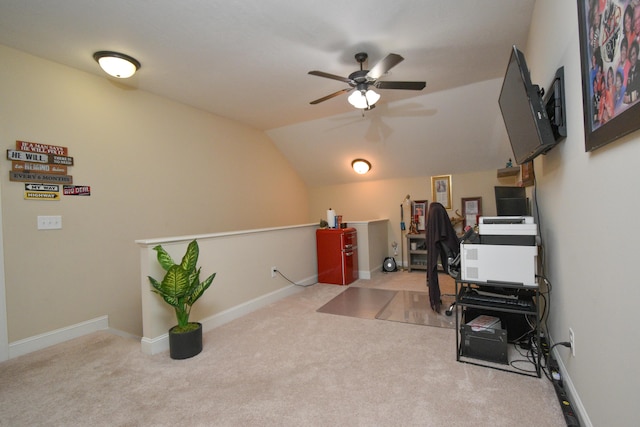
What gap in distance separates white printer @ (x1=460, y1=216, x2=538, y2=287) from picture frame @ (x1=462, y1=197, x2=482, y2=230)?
308 centimetres

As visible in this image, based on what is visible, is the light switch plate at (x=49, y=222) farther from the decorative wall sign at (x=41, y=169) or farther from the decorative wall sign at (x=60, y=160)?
→ the decorative wall sign at (x=60, y=160)

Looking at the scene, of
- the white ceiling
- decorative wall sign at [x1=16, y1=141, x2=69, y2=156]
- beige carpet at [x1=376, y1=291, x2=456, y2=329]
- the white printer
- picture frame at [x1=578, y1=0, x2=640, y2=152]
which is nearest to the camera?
picture frame at [x1=578, y1=0, x2=640, y2=152]

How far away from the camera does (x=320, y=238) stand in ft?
15.5

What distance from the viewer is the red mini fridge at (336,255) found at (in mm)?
4516

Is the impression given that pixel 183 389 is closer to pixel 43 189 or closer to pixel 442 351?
pixel 442 351

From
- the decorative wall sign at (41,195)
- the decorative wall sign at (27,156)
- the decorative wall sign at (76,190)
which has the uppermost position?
the decorative wall sign at (27,156)

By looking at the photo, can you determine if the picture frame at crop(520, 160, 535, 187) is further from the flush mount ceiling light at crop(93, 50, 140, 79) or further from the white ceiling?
the flush mount ceiling light at crop(93, 50, 140, 79)

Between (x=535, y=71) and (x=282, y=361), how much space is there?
124 inches

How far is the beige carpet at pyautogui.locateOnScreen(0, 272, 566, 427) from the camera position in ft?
5.41

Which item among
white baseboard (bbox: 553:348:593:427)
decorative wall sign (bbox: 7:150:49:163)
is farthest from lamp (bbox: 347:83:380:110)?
decorative wall sign (bbox: 7:150:49:163)

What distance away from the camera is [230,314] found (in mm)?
3180

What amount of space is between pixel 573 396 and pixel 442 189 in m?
4.09

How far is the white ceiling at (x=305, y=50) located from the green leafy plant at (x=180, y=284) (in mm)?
1778

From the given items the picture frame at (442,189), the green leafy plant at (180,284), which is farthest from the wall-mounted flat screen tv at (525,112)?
the picture frame at (442,189)
